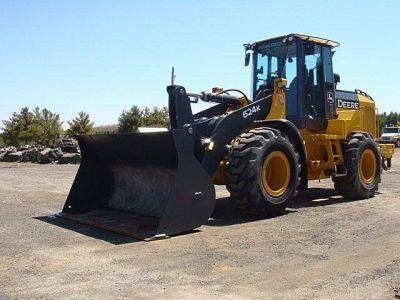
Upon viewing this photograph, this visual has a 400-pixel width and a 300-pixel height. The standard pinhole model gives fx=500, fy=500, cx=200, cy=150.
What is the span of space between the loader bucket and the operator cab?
119 inches

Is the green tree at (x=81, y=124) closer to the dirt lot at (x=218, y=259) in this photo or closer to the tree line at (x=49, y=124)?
the tree line at (x=49, y=124)

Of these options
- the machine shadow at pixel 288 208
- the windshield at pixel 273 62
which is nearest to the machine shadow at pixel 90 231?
the machine shadow at pixel 288 208

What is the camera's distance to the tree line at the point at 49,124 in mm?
49344

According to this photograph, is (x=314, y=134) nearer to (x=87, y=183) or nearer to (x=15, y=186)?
(x=87, y=183)

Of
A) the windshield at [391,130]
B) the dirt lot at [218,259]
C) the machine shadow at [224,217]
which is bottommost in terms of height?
the dirt lot at [218,259]

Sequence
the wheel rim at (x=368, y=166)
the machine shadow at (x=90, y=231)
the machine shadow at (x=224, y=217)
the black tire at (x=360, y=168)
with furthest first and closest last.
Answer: the wheel rim at (x=368, y=166) → the black tire at (x=360, y=168) → the machine shadow at (x=224, y=217) → the machine shadow at (x=90, y=231)

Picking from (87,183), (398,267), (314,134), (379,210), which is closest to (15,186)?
(87,183)

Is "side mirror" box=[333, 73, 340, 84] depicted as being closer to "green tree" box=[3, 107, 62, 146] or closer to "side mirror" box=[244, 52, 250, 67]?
"side mirror" box=[244, 52, 250, 67]

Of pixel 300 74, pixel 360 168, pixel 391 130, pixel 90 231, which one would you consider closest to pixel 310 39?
pixel 300 74

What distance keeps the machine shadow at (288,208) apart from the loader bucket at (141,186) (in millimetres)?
900

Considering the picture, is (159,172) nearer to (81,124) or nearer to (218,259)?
(218,259)

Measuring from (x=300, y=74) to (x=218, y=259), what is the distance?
A: 519 cm

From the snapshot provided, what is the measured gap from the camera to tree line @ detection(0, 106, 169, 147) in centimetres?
4934

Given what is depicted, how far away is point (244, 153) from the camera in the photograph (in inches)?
293
